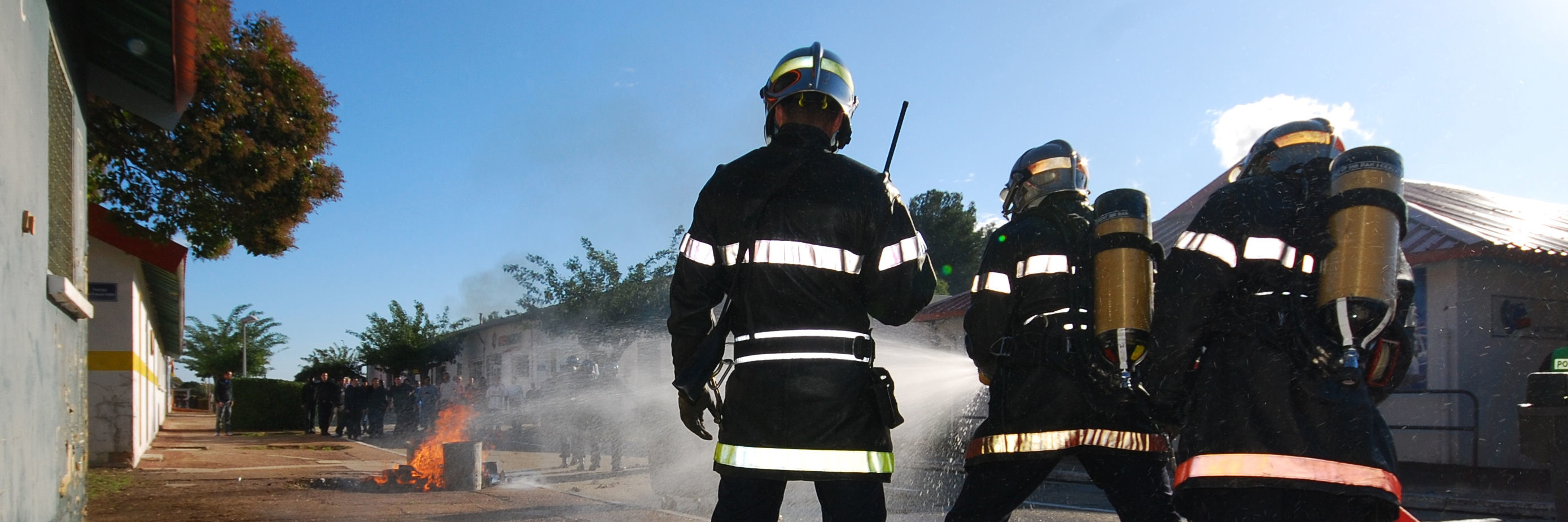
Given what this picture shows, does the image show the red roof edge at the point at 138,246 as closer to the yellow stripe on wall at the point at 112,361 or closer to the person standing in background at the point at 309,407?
the yellow stripe on wall at the point at 112,361

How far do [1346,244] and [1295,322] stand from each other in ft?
0.77

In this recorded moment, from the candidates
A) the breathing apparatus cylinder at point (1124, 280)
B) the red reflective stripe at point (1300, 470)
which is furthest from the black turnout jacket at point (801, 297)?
the red reflective stripe at point (1300, 470)

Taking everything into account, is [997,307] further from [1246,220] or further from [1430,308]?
[1430,308]

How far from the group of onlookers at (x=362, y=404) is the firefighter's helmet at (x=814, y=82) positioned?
858 inches

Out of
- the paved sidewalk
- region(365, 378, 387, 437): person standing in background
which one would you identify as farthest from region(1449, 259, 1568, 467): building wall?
region(365, 378, 387, 437): person standing in background

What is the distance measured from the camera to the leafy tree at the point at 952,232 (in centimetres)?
4766

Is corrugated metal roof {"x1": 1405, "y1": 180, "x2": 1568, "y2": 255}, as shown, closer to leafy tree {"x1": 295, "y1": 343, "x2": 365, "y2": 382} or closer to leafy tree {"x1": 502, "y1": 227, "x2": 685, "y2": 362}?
leafy tree {"x1": 502, "y1": 227, "x2": 685, "y2": 362}

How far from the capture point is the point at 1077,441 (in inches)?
130

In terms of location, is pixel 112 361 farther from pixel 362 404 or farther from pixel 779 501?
pixel 779 501

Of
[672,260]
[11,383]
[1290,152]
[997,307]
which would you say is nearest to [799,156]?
[997,307]

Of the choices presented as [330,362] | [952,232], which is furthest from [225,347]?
[952,232]

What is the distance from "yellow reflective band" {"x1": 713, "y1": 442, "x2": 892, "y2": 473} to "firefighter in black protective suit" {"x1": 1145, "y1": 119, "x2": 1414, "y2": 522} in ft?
2.73

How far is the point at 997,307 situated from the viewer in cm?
348

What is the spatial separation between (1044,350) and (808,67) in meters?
1.28
